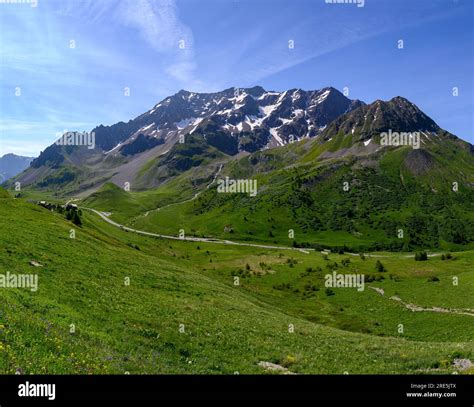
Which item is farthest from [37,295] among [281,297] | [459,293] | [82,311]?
[459,293]

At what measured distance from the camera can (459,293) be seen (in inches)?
2603

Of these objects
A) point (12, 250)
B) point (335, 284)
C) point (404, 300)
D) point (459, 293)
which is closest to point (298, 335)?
point (12, 250)

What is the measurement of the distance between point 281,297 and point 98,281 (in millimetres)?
→ 49345

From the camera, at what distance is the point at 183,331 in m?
26.2

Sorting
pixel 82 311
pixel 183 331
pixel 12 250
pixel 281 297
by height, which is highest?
pixel 12 250

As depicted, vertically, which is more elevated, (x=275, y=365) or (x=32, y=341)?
(x=32, y=341)

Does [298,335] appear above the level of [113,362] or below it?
below

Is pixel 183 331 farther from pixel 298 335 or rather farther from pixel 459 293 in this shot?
pixel 459 293

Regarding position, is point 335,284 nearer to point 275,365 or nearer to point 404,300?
point 404,300
